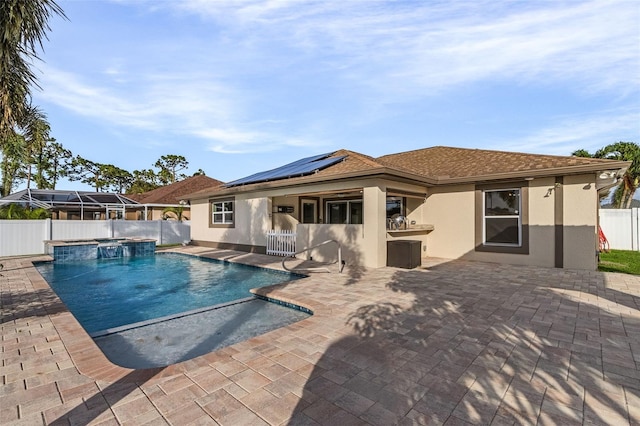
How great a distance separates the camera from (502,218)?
32.5 ft

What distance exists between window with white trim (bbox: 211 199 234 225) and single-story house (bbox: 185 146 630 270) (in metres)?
1.54

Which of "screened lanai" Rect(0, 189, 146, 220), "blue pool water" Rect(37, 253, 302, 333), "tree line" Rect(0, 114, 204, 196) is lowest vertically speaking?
"blue pool water" Rect(37, 253, 302, 333)

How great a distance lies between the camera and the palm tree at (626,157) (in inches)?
797

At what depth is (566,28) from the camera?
Answer: 8.15m

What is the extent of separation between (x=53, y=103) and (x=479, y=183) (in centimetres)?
1588

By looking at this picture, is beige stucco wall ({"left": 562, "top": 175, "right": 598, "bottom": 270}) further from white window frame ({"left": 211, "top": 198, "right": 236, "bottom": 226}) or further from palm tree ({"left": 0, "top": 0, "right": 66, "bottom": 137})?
white window frame ({"left": 211, "top": 198, "right": 236, "bottom": 226})

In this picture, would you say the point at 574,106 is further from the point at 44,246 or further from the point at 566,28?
the point at 44,246

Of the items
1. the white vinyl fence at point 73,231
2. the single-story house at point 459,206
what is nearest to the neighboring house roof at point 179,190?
the white vinyl fence at point 73,231

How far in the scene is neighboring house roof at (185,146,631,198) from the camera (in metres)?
8.48

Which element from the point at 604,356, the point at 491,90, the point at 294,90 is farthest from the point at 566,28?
the point at 294,90

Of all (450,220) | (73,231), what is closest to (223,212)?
(73,231)

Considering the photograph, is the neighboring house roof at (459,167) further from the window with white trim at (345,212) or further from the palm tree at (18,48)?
the palm tree at (18,48)

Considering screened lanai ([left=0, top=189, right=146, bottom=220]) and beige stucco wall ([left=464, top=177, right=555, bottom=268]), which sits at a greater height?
screened lanai ([left=0, top=189, right=146, bottom=220])

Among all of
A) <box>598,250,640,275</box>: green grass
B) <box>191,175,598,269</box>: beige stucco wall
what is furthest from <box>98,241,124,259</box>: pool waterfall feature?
<box>598,250,640,275</box>: green grass
